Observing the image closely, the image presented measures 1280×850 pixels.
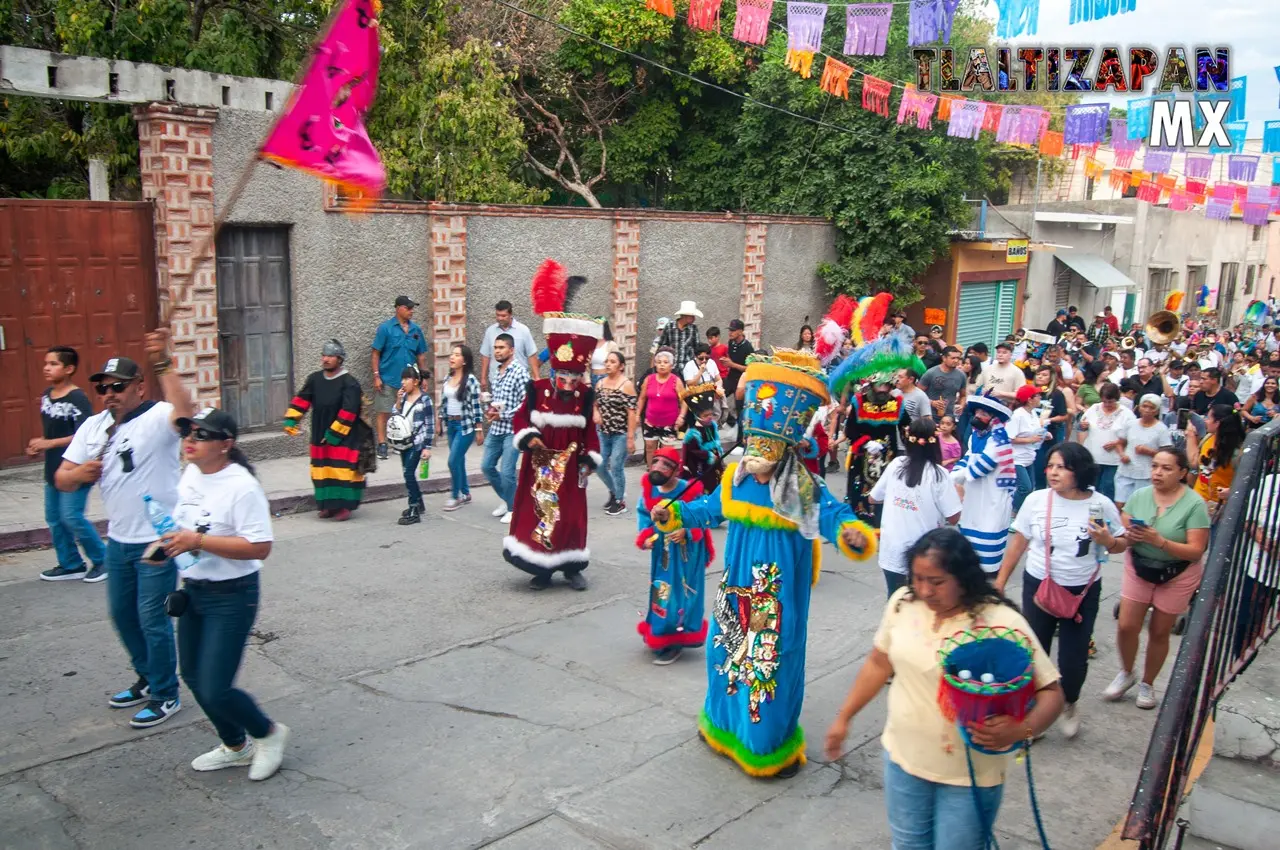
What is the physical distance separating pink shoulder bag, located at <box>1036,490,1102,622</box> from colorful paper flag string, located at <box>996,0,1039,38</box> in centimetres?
921

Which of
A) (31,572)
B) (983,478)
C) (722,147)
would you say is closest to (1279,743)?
(983,478)

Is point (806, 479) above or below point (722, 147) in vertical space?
below

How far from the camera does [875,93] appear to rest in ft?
55.5

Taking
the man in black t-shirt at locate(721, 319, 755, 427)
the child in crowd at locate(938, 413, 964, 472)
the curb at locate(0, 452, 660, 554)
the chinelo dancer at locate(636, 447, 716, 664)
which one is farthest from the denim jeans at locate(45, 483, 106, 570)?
the man in black t-shirt at locate(721, 319, 755, 427)

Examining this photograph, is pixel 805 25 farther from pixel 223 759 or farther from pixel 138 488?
pixel 223 759

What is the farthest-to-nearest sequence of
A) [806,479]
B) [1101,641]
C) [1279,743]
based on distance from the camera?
[1101,641] < [806,479] < [1279,743]

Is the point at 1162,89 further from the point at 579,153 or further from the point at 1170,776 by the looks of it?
the point at 1170,776

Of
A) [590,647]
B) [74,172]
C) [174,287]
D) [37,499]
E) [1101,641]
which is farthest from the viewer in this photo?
[74,172]

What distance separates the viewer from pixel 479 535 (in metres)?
9.57

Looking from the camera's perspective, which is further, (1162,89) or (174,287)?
(1162,89)

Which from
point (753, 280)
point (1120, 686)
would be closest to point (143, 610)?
point (1120, 686)

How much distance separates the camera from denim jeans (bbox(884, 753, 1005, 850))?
138 inches

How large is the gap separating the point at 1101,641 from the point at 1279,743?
342 cm

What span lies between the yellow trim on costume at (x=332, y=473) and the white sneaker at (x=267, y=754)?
4968mm
